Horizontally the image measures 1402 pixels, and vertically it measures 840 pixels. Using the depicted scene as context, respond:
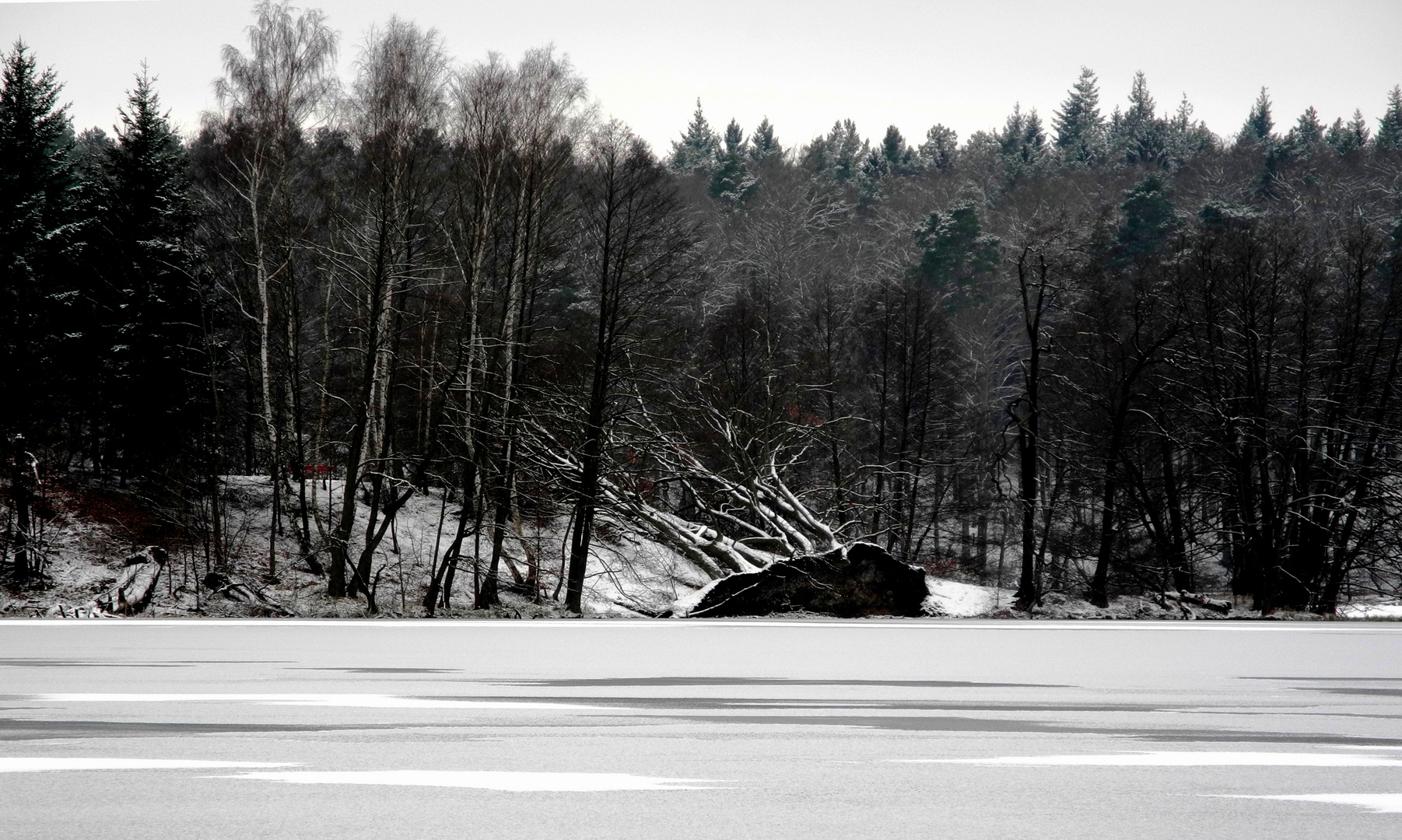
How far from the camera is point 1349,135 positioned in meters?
76.2

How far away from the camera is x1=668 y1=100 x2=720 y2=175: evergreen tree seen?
259ft

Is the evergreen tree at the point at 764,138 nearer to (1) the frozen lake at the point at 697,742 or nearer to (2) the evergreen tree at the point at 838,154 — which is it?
(2) the evergreen tree at the point at 838,154

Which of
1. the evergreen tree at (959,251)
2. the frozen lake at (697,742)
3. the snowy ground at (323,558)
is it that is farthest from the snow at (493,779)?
the evergreen tree at (959,251)

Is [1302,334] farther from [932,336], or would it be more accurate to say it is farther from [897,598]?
[897,598]

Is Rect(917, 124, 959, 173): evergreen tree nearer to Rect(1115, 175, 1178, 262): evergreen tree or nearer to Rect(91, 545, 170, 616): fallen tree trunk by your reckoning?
Rect(1115, 175, 1178, 262): evergreen tree

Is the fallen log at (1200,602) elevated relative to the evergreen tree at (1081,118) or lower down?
lower down

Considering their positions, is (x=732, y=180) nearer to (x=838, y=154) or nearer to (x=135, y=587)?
(x=838, y=154)

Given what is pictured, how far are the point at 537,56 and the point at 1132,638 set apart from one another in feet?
54.8

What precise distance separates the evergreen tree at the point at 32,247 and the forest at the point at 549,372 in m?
0.10

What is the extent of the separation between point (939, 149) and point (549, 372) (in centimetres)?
7634

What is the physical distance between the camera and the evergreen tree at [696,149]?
79.1 m

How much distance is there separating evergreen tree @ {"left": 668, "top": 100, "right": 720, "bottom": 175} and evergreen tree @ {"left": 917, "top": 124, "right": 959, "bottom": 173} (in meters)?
17.1

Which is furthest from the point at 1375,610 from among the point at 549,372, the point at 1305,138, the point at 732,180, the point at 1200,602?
the point at 1305,138

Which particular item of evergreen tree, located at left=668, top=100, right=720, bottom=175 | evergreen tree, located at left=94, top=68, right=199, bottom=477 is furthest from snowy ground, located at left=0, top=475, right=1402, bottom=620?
evergreen tree, located at left=668, top=100, right=720, bottom=175
